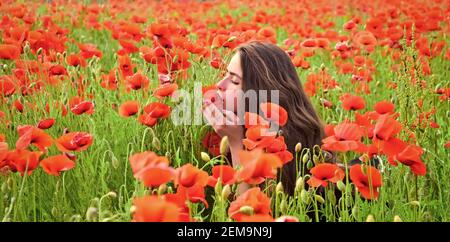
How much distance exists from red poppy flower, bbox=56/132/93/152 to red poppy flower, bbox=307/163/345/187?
0.69 metres

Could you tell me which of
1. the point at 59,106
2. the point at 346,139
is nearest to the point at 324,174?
the point at 346,139

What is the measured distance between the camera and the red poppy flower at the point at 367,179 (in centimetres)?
154

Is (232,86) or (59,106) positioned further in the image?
(59,106)

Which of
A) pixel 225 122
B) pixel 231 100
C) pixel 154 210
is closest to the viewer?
pixel 154 210

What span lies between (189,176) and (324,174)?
1.60 feet

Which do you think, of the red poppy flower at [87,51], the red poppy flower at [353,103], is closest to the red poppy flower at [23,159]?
the red poppy flower at [353,103]

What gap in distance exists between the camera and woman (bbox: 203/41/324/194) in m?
2.21

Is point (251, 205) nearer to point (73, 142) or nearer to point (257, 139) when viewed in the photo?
point (257, 139)

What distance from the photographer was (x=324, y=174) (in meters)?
1.62

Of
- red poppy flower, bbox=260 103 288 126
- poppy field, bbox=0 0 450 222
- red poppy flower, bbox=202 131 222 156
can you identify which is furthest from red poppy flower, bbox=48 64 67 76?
red poppy flower, bbox=260 103 288 126

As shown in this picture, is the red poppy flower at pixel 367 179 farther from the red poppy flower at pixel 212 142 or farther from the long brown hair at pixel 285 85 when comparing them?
the red poppy flower at pixel 212 142

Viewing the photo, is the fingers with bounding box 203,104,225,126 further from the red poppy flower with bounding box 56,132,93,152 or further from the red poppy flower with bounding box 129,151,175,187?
the red poppy flower with bounding box 129,151,175,187

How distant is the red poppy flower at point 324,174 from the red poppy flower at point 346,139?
0.19ft
